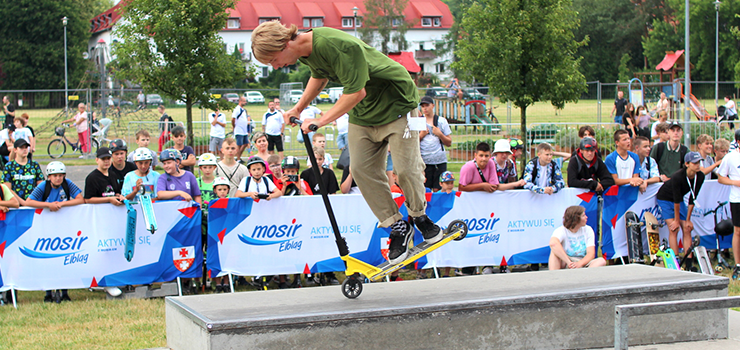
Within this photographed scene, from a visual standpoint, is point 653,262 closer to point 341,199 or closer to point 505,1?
point 341,199

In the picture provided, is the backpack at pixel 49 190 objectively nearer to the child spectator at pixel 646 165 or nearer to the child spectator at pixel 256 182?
the child spectator at pixel 256 182

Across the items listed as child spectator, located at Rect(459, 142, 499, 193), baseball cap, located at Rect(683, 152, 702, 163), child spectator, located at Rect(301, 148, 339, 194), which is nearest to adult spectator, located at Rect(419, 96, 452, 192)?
child spectator, located at Rect(459, 142, 499, 193)

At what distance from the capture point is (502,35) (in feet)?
48.6

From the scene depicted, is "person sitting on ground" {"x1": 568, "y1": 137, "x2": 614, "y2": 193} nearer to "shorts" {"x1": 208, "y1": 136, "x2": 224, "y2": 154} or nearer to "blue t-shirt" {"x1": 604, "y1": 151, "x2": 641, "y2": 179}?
"blue t-shirt" {"x1": 604, "y1": 151, "x2": 641, "y2": 179}

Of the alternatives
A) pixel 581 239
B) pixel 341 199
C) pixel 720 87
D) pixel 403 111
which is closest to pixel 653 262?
pixel 581 239

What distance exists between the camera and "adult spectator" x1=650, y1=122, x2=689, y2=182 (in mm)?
9617

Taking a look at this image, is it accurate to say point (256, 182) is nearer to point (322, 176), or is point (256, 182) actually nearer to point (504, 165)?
point (322, 176)

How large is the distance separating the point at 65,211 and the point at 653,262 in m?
6.94

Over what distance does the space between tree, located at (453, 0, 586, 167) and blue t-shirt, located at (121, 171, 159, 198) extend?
907 centimetres

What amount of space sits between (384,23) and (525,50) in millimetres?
70877

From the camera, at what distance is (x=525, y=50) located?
1493 cm

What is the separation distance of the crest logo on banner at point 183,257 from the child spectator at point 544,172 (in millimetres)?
4245

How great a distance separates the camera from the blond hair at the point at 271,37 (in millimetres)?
4461

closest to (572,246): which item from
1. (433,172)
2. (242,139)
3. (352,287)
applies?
(433,172)
